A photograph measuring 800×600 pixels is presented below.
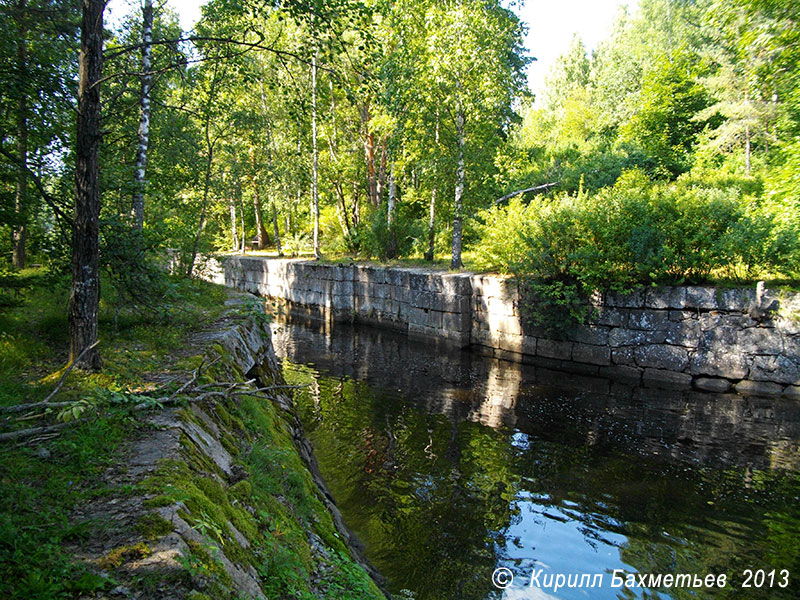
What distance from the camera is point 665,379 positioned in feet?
38.3

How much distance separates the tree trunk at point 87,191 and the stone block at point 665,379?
10.8 meters

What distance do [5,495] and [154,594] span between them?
1.12 meters

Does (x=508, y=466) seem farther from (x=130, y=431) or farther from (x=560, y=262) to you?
(x=560, y=262)

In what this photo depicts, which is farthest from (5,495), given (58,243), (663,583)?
(663,583)

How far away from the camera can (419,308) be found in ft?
55.1

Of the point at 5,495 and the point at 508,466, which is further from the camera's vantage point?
the point at 508,466

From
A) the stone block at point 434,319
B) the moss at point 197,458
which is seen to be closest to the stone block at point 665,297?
the stone block at point 434,319

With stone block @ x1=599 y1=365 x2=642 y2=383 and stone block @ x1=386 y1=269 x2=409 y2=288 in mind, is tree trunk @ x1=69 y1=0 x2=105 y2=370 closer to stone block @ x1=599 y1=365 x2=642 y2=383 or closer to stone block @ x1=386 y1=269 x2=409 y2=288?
stone block @ x1=599 y1=365 x2=642 y2=383

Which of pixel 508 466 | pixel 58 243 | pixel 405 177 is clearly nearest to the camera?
A: pixel 58 243

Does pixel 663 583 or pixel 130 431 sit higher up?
pixel 130 431

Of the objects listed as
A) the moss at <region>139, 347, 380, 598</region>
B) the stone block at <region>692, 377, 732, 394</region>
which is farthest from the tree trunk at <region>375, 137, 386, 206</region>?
the moss at <region>139, 347, 380, 598</region>

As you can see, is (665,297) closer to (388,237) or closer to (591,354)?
(591,354)

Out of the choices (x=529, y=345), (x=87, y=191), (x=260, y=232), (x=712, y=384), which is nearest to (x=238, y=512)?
(x=87, y=191)

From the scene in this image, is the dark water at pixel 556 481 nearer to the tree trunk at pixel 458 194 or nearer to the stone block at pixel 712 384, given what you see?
the stone block at pixel 712 384
